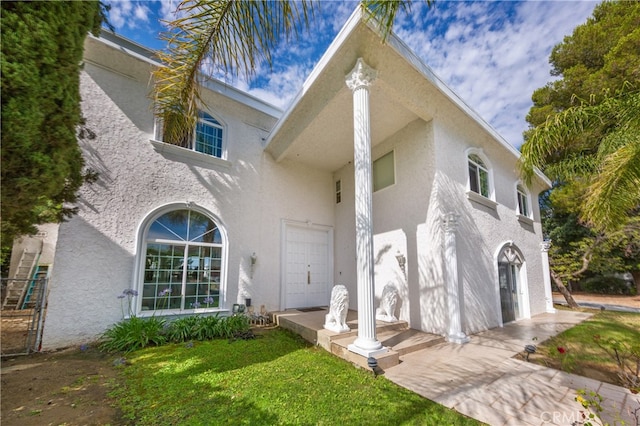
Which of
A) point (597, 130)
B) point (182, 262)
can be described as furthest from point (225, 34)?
point (597, 130)

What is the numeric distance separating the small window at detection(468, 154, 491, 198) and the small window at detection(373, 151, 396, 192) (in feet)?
8.64

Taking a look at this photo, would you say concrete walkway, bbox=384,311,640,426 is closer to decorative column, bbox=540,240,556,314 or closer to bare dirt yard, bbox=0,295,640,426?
bare dirt yard, bbox=0,295,640,426

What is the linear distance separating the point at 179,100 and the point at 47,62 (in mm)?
3370

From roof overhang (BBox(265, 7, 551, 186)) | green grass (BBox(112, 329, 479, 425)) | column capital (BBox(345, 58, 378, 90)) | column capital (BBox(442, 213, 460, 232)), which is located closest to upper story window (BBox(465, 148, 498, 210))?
roof overhang (BBox(265, 7, 551, 186))

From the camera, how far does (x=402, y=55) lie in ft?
20.0

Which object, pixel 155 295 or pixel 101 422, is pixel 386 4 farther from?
pixel 155 295

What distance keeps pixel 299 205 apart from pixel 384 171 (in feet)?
11.4

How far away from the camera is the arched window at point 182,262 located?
720 cm

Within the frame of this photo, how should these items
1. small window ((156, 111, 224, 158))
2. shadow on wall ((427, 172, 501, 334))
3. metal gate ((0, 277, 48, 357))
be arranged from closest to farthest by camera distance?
metal gate ((0, 277, 48, 357))
shadow on wall ((427, 172, 501, 334))
small window ((156, 111, 224, 158))

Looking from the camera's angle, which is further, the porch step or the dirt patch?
the porch step

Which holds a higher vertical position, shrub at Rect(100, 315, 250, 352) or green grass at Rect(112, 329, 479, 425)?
shrub at Rect(100, 315, 250, 352)

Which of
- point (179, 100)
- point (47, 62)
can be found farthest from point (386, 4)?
point (179, 100)

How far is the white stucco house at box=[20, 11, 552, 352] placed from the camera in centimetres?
619

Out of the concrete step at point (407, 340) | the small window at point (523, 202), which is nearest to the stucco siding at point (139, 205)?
the concrete step at point (407, 340)
